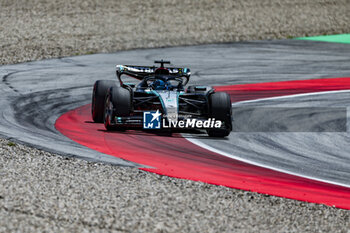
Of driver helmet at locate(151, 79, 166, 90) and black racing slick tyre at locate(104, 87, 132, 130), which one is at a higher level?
driver helmet at locate(151, 79, 166, 90)

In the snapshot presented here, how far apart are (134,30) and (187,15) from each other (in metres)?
3.36

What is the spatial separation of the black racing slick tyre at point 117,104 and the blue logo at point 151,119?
35 centimetres

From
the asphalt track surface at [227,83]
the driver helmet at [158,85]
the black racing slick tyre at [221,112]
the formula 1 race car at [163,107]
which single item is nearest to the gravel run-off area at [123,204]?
the asphalt track surface at [227,83]

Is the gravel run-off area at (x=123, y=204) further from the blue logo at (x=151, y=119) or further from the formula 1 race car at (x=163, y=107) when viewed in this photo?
the blue logo at (x=151, y=119)

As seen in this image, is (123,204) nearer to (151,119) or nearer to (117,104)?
(151,119)

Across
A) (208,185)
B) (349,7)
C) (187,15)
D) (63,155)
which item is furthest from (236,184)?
(349,7)

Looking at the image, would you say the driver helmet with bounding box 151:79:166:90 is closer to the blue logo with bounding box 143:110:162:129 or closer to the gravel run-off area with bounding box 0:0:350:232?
the blue logo with bounding box 143:110:162:129

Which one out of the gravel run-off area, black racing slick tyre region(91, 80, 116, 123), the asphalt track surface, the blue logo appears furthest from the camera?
black racing slick tyre region(91, 80, 116, 123)

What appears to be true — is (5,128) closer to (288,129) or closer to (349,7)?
(288,129)

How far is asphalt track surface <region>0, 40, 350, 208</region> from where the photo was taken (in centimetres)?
1130

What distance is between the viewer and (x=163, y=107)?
40.8 feet

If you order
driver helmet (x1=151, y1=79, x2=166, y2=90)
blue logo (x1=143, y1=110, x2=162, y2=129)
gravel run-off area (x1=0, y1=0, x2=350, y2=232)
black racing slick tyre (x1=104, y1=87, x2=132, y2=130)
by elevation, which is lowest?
gravel run-off area (x1=0, y1=0, x2=350, y2=232)

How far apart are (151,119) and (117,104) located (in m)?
0.66

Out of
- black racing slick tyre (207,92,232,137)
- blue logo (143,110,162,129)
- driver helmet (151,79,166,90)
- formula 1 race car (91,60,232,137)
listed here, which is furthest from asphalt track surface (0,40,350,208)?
driver helmet (151,79,166,90)
